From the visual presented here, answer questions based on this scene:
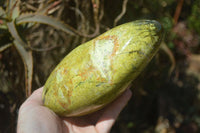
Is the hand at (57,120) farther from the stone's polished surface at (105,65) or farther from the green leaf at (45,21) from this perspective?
the green leaf at (45,21)

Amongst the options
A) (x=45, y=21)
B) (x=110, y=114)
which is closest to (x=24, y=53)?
(x=45, y=21)

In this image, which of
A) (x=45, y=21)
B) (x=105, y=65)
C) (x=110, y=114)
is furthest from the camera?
(x=110, y=114)

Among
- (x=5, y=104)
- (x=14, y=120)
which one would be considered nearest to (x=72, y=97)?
(x=14, y=120)

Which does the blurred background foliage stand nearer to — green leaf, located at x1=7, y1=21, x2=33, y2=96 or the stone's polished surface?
green leaf, located at x1=7, y1=21, x2=33, y2=96

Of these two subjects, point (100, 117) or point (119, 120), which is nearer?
point (100, 117)

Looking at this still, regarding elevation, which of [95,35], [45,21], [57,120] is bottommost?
[57,120]

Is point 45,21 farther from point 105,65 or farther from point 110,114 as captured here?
point 110,114

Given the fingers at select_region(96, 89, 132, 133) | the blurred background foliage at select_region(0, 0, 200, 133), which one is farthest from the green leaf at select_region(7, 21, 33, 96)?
the fingers at select_region(96, 89, 132, 133)

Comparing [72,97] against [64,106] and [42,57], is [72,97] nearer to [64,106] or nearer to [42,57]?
[64,106]

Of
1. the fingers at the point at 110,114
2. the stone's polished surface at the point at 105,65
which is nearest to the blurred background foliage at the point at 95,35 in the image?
the stone's polished surface at the point at 105,65
